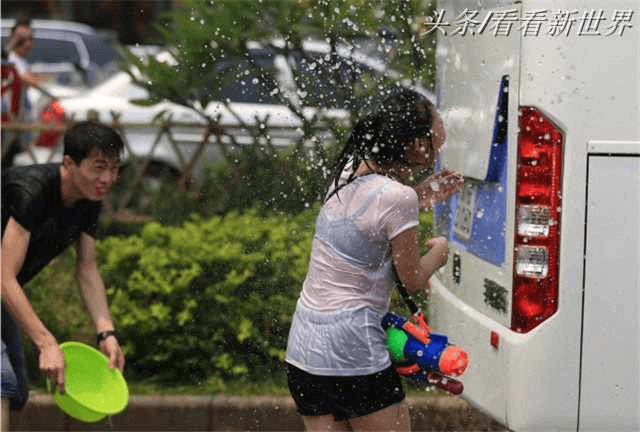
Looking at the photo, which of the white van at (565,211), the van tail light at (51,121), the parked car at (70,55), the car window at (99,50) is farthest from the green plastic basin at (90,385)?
the car window at (99,50)

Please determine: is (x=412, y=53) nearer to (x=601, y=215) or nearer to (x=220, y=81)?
(x=220, y=81)

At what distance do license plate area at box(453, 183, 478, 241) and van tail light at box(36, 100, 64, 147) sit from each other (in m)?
5.89

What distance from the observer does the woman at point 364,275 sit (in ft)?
13.8

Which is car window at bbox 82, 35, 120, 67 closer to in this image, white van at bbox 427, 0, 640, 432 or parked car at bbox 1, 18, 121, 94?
parked car at bbox 1, 18, 121, 94

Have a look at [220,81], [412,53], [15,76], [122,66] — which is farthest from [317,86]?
[15,76]

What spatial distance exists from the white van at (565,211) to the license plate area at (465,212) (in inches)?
10.9

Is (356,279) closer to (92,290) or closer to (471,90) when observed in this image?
(471,90)

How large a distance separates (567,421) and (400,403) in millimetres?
753

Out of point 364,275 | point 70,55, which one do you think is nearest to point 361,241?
point 364,275

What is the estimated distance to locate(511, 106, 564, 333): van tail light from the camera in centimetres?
468

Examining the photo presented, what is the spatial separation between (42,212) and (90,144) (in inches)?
12.7

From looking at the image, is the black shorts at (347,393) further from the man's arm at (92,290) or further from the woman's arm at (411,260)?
the man's arm at (92,290)

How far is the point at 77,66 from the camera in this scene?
56.6ft

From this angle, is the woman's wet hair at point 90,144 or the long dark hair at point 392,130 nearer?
the long dark hair at point 392,130
